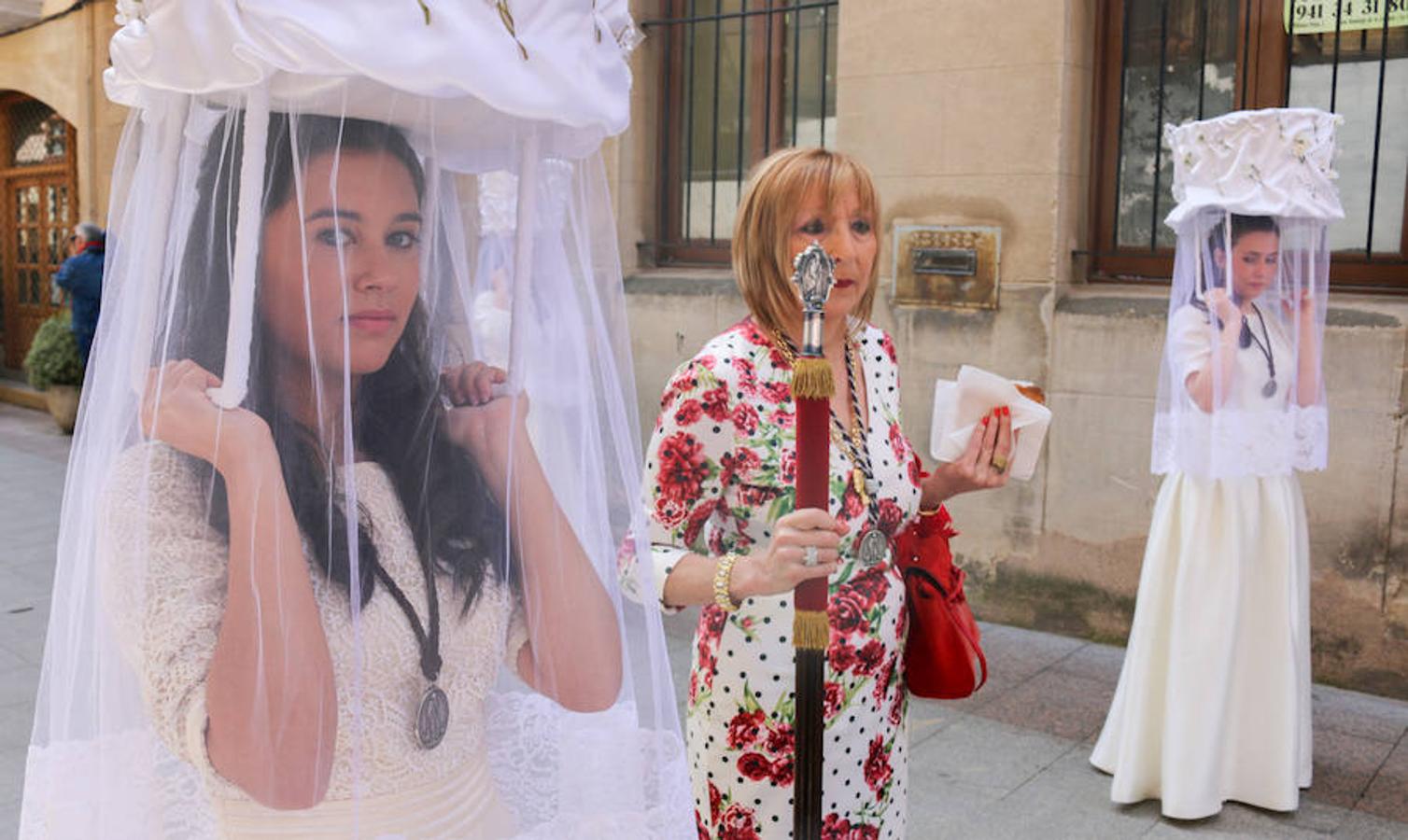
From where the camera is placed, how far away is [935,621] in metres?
2.42

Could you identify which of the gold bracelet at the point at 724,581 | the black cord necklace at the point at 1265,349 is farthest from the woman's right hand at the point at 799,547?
the black cord necklace at the point at 1265,349

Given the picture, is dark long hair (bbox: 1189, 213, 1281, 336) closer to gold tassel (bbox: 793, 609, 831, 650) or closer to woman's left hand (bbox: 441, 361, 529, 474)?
gold tassel (bbox: 793, 609, 831, 650)

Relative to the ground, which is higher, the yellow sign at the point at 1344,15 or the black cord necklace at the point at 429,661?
the yellow sign at the point at 1344,15

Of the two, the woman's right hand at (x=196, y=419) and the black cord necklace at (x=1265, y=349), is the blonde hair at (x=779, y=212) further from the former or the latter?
the black cord necklace at (x=1265, y=349)

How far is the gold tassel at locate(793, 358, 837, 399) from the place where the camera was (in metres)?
1.79

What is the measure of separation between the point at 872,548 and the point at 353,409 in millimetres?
1119

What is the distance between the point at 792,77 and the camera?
281 inches

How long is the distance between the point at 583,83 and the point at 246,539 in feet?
2.20

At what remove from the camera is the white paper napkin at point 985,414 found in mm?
2328

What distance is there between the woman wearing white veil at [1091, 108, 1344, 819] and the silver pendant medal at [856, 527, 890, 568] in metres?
2.17

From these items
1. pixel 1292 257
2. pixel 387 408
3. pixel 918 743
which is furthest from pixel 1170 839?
pixel 387 408

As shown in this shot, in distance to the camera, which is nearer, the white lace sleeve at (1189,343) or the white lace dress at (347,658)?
the white lace dress at (347,658)

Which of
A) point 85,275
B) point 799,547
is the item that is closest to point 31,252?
point 85,275

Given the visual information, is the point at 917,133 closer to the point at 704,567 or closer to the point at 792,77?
the point at 792,77
